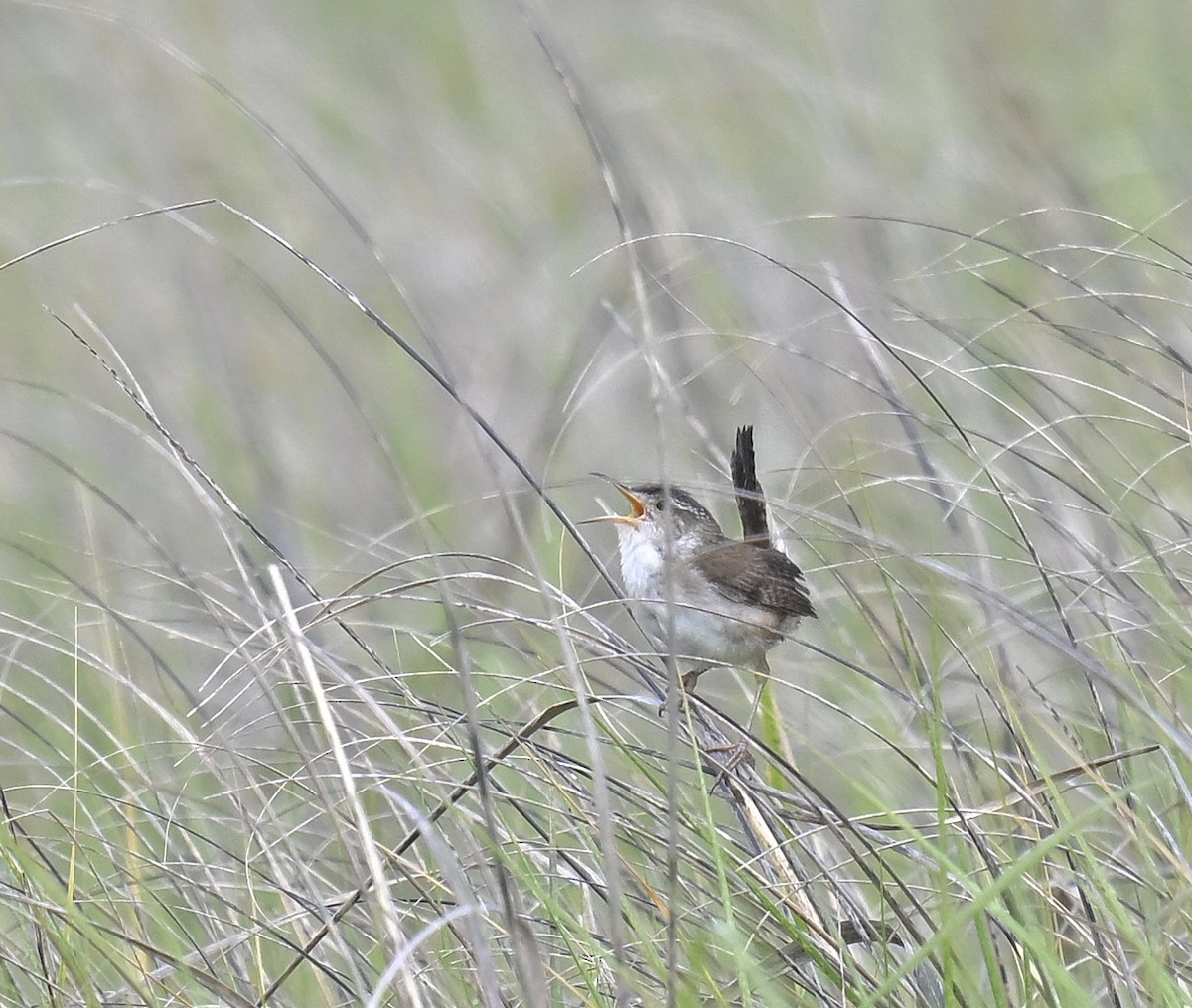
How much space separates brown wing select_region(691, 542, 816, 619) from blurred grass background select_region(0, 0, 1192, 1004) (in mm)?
61

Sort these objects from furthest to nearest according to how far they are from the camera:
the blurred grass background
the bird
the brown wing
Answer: the blurred grass background < the brown wing < the bird

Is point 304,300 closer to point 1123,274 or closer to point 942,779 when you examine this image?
point 1123,274

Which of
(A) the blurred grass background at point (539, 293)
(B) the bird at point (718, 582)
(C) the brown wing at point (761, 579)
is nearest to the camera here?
(B) the bird at point (718, 582)

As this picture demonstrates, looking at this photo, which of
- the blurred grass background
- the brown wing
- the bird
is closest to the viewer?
the bird

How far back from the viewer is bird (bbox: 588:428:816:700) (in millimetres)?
3090

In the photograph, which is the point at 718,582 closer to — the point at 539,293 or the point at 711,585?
the point at 711,585

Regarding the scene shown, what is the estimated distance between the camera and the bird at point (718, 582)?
10.1 ft

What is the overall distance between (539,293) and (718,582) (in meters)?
2.27

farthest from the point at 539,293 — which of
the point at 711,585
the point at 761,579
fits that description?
the point at 761,579

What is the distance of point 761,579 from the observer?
3.28 meters

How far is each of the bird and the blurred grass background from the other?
8cm

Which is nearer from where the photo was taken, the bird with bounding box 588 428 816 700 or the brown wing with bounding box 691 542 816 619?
the bird with bounding box 588 428 816 700

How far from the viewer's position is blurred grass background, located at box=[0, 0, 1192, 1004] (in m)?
3.64

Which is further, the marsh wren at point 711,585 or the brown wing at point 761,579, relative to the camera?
the brown wing at point 761,579
